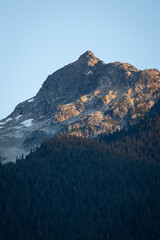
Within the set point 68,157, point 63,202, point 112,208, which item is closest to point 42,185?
point 63,202

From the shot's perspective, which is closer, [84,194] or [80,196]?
[80,196]

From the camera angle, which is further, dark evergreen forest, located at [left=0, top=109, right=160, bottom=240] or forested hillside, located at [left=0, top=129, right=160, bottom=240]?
dark evergreen forest, located at [left=0, top=109, right=160, bottom=240]

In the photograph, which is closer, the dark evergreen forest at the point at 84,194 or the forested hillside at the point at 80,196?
the forested hillside at the point at 80,196

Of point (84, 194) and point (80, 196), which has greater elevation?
point (84, 194)

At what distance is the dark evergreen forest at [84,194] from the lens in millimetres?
128500

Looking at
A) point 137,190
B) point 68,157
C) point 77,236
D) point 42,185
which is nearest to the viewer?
point 77,236

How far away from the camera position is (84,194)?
15475 cm

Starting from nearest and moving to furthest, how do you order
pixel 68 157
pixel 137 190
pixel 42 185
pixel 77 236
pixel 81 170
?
1. pixel 77 236
2. pixel 137 190
3. pixel 42 185
4. pixel 81 170
5. pixel 68 157

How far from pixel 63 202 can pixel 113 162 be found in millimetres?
40061

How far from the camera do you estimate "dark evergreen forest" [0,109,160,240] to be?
128500mm

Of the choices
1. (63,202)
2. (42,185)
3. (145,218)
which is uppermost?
(42,185)

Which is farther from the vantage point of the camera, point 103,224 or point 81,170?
point 81,170

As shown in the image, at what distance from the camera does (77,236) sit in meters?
125

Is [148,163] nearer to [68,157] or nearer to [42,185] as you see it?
[68,157]
